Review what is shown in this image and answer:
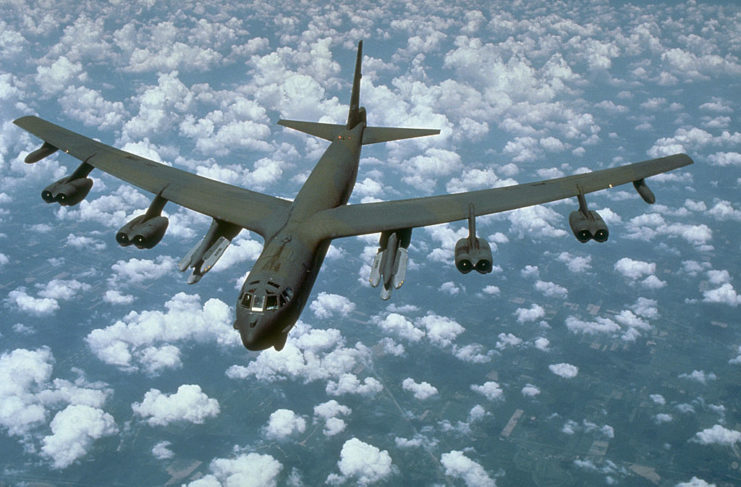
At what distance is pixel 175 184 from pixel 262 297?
1490 centimetres

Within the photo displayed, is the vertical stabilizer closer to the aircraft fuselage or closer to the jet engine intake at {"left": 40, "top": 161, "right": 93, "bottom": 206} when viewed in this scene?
the aircraft fuselage

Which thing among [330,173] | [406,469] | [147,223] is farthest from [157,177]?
[406,469]

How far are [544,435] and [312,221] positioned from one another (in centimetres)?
15873

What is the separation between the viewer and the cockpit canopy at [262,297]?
2178 cm

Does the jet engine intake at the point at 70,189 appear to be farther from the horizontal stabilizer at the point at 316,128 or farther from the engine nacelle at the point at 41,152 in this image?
the horizontal stabilizer at the point at 316,128

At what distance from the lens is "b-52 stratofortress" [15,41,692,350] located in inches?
910

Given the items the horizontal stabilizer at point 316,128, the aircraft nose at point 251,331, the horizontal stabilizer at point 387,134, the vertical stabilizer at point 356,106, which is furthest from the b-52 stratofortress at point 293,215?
the vertical stabilizer at point 356,106

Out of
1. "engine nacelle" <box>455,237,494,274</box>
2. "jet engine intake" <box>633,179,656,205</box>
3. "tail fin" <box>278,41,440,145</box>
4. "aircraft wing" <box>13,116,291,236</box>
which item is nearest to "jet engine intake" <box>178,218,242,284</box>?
"aircraft wing" <box>13,116,291,236</box>

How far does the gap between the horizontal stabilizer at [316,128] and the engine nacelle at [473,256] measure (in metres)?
18.0

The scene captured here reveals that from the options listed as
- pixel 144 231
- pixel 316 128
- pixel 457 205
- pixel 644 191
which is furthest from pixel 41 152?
pixel 644 191

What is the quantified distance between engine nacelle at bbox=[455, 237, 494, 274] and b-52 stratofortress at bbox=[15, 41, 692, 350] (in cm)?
5

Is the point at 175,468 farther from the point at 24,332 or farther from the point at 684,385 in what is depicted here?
the point at 684,385

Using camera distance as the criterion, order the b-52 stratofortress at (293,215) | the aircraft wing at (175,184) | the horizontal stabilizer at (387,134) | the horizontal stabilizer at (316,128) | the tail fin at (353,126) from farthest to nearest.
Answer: the horizontal stabilizer at (316,128), the tail fin at (353,126), the horizontal stabilizer at (387,134), the aircraft wing at (175,184), the b-52 stratofortress at (293,215)

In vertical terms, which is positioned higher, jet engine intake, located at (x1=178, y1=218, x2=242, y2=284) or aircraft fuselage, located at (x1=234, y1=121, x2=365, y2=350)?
aircraft fuselage, located at (x1=234, y1=121, x2=365, y2=350)
